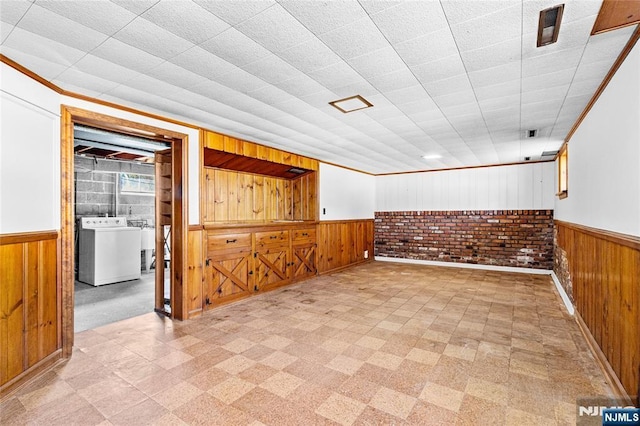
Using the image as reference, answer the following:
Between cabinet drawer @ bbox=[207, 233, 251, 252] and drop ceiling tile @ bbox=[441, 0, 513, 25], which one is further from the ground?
drop ceiling tile @ bbox=[441, 0, 513, 25]

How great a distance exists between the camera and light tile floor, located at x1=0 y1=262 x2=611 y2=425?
1.99 m

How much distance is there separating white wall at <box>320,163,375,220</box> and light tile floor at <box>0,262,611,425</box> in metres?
2.85

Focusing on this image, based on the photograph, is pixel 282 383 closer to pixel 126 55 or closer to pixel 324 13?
pixel 324 13

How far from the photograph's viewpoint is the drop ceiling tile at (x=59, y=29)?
1747 mm

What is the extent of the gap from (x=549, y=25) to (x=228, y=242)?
4014 millimetres

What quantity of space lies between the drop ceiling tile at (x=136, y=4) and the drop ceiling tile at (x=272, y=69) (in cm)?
78

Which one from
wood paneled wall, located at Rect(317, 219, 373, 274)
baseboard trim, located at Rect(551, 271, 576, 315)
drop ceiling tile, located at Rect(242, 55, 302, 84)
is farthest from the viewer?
wood paneled wall, located at Rect(317, 219, 373, 274)

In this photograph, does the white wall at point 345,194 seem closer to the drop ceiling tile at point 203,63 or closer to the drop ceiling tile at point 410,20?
the drop ceiling tile at point 203,63

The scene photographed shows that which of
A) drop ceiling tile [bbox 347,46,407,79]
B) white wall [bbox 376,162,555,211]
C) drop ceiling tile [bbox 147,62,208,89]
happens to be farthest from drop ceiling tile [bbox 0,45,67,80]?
white wall [bbox 376,162,555,211]

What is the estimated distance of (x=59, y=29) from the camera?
1883 millimetres

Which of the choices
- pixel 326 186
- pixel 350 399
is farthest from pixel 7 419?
pixel 326 186

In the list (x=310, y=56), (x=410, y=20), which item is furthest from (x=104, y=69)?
(x=410, y=20)

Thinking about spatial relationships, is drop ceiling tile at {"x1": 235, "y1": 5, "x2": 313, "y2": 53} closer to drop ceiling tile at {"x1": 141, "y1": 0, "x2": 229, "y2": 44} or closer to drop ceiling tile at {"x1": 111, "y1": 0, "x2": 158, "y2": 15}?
drop ceiling tile at {"x1": 141, "y1": 0, "x2": 229, "y2": 44}

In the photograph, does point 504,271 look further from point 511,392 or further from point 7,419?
point 7,419
